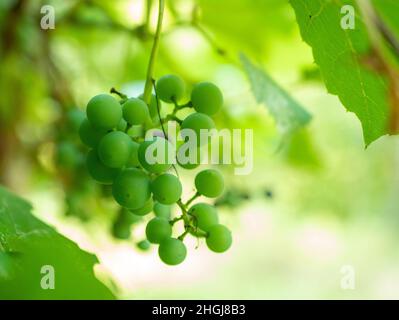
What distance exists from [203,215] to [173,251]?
56mm

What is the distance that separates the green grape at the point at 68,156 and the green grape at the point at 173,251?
1.46 ft

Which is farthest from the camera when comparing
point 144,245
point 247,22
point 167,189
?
point 247,22

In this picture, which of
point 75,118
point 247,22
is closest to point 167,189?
point 75,118

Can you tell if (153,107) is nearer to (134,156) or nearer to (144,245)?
(134,156)

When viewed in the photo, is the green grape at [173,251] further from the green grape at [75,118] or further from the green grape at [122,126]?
the green grape at [75,118]

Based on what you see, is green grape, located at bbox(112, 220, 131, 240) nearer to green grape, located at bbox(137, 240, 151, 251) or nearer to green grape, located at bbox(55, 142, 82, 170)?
green grape, located at bbox(137, 240, 151, 251)

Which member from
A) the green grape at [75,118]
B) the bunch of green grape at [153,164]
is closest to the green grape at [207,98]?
the bunch of green grape at [153,164]

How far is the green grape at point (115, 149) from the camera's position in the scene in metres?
0.67

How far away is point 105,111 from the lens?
0.68 m

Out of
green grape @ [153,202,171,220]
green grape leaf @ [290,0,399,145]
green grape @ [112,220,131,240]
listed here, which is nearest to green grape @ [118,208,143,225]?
green grape @ [112,220,131,240]

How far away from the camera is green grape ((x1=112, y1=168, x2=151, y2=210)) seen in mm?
667
